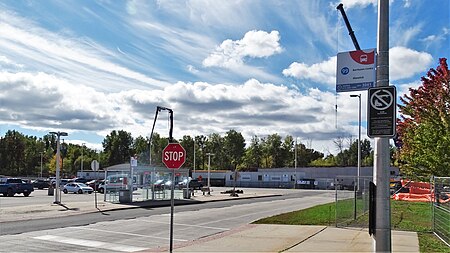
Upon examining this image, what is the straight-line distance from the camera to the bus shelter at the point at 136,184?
112ft

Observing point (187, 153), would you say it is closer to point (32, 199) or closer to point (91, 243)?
point (32, 199)

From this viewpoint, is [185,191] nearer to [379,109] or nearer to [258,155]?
[379,109]

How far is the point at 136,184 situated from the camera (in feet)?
120

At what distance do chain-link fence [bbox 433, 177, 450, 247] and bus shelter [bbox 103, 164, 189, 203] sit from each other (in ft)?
72.7

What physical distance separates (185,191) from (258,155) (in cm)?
9627

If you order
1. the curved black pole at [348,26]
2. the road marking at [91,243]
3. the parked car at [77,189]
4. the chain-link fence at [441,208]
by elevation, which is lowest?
the parked car at [77,189]

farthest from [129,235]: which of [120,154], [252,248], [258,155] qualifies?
[120,154]

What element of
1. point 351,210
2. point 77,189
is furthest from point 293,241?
point 77,189

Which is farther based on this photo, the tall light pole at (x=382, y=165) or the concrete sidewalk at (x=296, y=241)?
the concrete sidewalk at (x=296, y=241)

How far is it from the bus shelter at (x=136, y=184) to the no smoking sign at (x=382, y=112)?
91.6 feet

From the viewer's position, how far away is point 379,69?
25.6ft

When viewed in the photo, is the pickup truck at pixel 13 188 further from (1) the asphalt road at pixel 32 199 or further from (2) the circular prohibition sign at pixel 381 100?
(2) the circular prohibition sign at pixel 381 100

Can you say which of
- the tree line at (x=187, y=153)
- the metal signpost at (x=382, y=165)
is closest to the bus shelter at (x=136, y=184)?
the metal signpost at (x=382, y=165)

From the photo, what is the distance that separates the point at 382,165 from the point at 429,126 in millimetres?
23066
